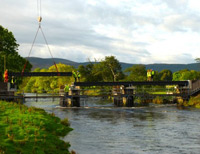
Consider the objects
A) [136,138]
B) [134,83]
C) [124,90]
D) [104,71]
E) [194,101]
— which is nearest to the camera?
[136,138]

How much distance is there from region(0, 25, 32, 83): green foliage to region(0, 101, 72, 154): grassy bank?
36.0m

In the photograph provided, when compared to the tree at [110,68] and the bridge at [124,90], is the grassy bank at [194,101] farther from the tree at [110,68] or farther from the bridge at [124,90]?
the tree at [110,68]

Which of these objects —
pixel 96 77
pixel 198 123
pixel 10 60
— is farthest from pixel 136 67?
pixel 198 123

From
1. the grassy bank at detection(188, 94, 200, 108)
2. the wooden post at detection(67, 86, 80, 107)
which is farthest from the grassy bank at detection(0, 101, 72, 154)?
the grassy bank at detection(188, 94, 200, 108)

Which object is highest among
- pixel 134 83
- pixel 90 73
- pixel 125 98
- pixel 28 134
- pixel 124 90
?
pixel 90 73

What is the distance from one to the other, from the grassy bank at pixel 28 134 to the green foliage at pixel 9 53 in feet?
118

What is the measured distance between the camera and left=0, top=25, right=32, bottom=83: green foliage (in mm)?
64625

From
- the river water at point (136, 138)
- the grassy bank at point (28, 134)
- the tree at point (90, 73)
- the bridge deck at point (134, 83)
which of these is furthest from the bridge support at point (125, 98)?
the tree at point (90, 73)

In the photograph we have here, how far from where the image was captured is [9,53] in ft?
225

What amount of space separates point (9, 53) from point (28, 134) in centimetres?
4926

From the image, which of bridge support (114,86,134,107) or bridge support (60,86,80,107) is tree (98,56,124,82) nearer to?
bridge support (114,86,134,107)

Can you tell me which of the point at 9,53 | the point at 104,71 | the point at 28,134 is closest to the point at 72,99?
the point at 9,53

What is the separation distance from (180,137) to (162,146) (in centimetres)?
455

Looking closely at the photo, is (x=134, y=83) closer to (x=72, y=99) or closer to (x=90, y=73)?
(x=72, y=99)
